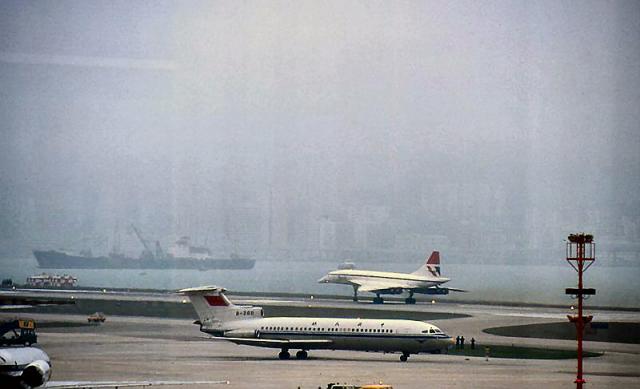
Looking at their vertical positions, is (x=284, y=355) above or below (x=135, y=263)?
below

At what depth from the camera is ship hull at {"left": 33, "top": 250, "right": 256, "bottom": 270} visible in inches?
2033

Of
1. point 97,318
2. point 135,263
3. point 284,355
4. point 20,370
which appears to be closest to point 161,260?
point 135,263

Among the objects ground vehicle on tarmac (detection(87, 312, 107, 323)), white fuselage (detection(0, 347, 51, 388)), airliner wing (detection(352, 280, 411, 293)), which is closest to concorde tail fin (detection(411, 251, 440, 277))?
airliner wing (detection(352, 280, 411, 293))

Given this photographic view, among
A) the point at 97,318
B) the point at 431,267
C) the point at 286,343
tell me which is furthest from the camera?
the point at 431,267

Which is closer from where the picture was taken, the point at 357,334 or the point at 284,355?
the point at 357,334

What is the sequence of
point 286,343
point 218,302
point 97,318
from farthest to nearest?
1. point 97,318
2. point 218,302
3. point 286,343

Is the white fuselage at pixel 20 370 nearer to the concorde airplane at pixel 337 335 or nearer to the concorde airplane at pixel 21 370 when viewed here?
the concorde airplane at pixel 21 370

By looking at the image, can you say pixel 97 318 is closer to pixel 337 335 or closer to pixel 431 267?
pixel 337 335

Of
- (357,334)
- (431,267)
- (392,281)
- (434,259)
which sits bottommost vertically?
(357,334)

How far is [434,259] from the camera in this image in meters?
67.7

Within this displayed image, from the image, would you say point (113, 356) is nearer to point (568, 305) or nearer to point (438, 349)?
point (438, 349)

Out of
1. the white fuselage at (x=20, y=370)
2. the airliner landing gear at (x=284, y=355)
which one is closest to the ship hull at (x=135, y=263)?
the airliner landing gear at (x=284, y=355)

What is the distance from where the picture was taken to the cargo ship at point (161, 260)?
5769cm

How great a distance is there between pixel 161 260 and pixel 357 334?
2683cm
